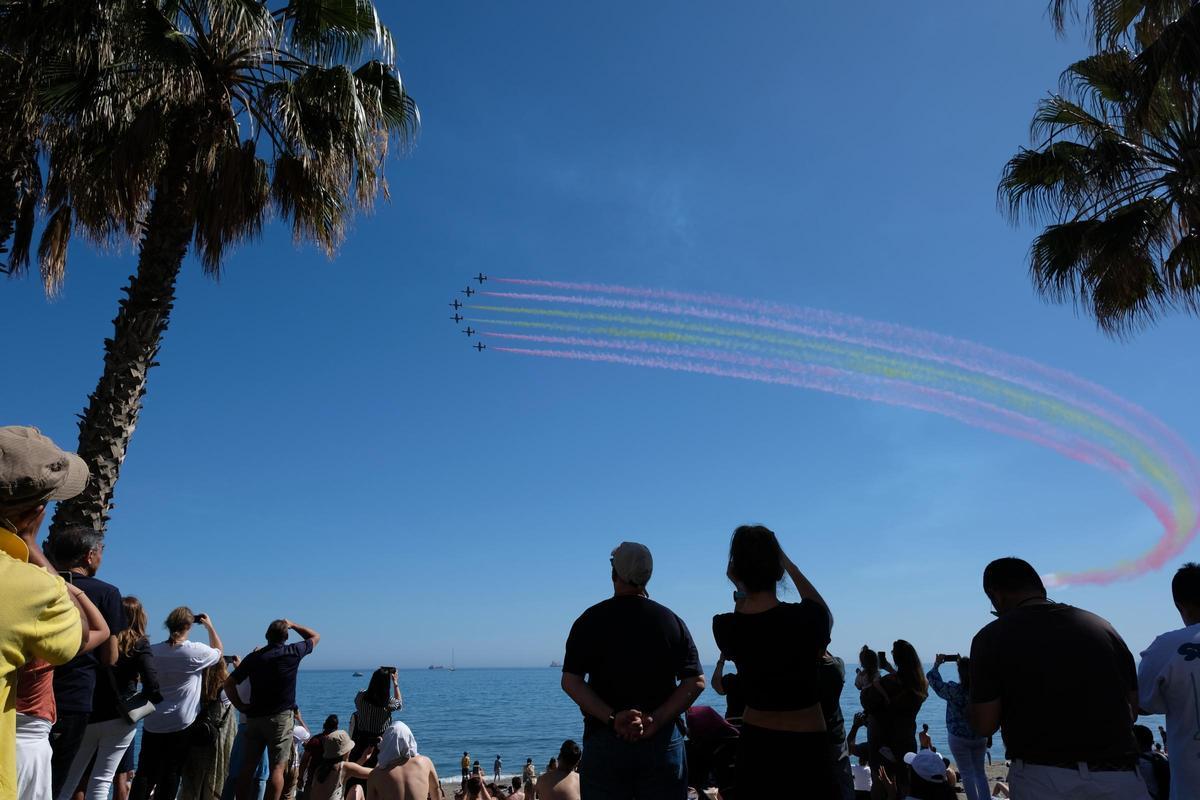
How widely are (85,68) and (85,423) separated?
4132mm

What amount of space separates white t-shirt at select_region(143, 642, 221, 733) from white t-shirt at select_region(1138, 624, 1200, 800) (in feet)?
20.6

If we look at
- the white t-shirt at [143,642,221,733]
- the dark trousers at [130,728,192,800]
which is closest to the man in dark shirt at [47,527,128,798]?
the white t-shirt at [143,642,221,733]

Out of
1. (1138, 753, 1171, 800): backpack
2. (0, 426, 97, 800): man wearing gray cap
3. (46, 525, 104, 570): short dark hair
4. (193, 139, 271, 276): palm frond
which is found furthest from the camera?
(193, 139, 271, 276): palm frond

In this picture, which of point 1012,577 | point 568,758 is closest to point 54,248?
point 568,758

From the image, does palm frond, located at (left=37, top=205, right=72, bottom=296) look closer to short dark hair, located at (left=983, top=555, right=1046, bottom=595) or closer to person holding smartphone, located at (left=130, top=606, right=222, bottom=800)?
person holding smartphone, located at (left=130, top=606, right=222, bottom=800)

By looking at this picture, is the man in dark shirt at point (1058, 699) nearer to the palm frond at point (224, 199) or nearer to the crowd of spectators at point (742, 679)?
the crowd of spectators at point (742, 679)

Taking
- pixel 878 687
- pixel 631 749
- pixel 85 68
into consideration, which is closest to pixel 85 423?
pixel 85 68

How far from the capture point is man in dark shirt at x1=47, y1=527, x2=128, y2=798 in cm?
406

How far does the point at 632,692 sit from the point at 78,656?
3010mm

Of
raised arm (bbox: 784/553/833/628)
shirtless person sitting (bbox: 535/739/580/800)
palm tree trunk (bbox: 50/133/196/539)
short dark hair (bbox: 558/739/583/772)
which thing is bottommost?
shirtless person sitting (bbox: 535/739/580/800)

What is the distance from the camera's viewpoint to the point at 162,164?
917 cm

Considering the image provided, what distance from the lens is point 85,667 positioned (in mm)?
4148

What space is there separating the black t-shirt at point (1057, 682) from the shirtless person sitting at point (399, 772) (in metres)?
4.37

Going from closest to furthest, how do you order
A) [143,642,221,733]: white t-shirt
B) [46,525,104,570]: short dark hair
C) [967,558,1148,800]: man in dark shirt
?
1. [967,558,1148,800]: man in dark shirt
2. [46,525,104,570]: short dark hair
3. [143,642,221,733]: white t-shirt
